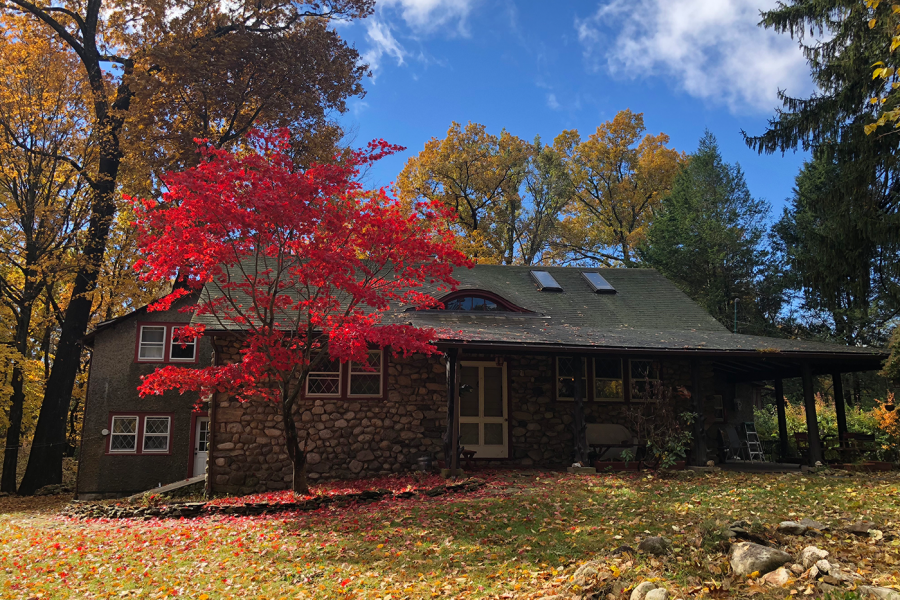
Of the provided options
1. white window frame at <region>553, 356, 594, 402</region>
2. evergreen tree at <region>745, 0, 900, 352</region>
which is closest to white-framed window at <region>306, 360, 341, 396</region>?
white window frame at <region>553, 356, 594, 402</region>

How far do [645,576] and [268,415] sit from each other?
8.60 metres

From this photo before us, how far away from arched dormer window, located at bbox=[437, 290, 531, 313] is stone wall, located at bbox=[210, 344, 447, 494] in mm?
2151

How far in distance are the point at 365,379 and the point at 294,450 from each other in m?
2.80

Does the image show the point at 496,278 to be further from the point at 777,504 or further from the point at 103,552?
the point at 103,552

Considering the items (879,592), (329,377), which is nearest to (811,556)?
(879,592)

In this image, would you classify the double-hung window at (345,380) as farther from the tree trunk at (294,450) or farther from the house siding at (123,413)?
the house siding at (123,413)

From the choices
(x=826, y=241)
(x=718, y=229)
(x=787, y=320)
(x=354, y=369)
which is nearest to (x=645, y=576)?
(x=354, y=369)

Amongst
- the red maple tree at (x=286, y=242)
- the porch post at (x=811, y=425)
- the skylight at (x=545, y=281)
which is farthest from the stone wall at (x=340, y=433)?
the porch post at (x=811, y=425)

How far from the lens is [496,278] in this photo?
1697cm

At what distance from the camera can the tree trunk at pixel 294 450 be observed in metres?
9.66

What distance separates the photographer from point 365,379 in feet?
40.8

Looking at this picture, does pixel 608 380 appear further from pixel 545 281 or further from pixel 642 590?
pixel 642 590

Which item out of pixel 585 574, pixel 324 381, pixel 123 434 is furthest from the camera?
pixel 123 434

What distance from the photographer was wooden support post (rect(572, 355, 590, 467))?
11.9 meters
